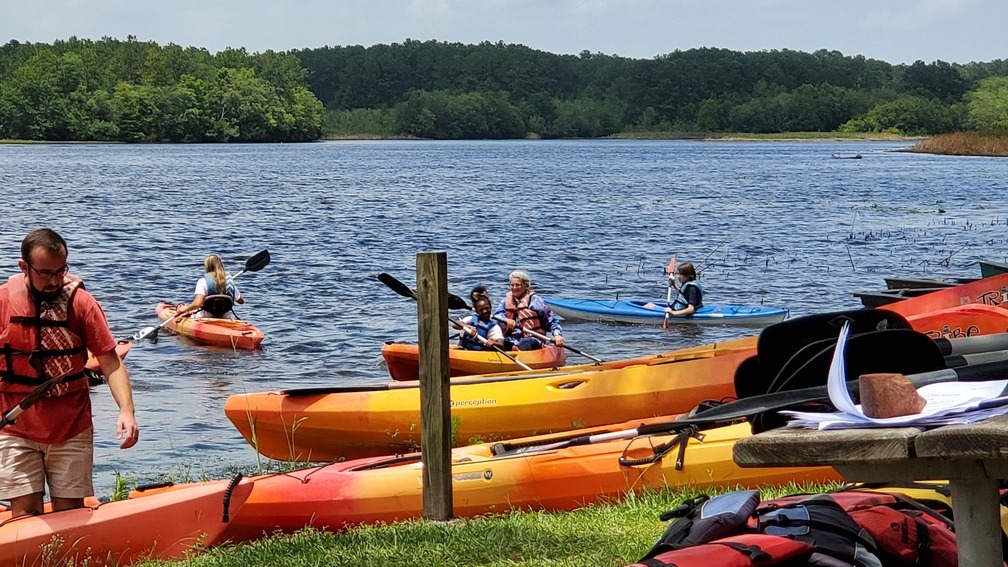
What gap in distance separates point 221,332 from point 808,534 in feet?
39.6

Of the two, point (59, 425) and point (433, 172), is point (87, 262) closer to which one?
point (59, 425)

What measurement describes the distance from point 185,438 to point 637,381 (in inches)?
159

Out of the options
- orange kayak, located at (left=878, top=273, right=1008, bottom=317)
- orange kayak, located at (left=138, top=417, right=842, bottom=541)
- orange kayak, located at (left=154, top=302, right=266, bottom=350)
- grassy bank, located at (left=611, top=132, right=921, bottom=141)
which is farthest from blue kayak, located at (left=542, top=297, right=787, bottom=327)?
grassy bank, located at (left=611, top=132, right=921, bottom=141)

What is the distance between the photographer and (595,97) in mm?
183875

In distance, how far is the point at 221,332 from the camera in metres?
14.9

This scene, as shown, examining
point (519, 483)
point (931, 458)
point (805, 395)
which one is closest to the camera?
point (931, 458)

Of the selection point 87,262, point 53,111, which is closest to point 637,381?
point 87,262

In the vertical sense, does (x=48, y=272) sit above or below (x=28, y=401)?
above

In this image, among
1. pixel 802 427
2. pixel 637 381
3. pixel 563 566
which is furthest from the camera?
pixel 637 381

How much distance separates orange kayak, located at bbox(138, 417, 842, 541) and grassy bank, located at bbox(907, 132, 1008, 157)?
242 ft

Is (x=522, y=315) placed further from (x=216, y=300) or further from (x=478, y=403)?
(x=216, y=300)

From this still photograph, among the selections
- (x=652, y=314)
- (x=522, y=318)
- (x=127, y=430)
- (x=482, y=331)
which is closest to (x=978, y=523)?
(x=127, y=430)

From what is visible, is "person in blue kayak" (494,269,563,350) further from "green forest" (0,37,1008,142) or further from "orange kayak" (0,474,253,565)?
"green forest" (0,37,1008,142)

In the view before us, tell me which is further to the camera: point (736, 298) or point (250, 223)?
point (250, 223)
